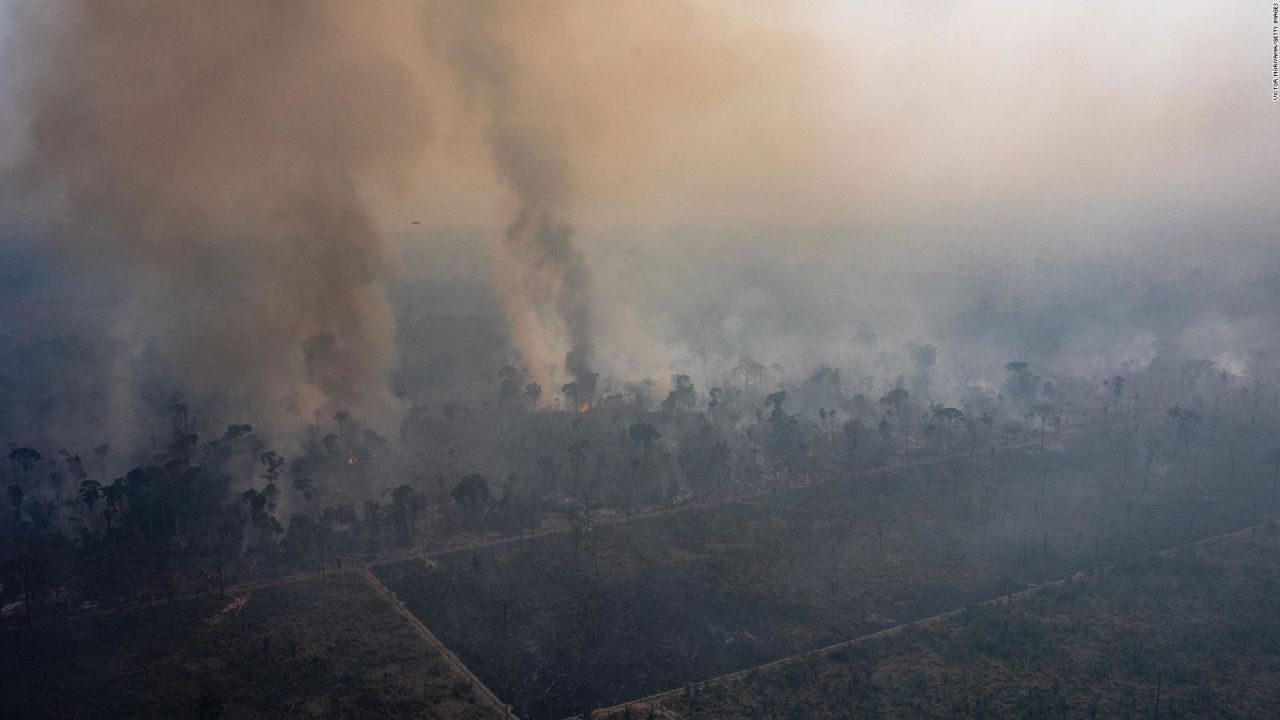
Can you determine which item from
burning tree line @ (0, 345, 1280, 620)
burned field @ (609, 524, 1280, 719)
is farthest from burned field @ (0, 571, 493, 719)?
burned field @ (609, 524, 1280, 719)

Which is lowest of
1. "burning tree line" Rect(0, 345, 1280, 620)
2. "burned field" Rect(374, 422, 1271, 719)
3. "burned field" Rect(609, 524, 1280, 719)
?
"burned field" Rect(609, 524, 1280, 719)

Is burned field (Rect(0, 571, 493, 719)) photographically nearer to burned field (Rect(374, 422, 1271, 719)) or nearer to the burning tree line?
burned field (Rect(374, 422, 1271, 719))

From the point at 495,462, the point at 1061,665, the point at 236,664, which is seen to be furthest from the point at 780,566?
the point at 236,664

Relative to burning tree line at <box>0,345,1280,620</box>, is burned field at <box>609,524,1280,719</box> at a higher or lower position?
lower

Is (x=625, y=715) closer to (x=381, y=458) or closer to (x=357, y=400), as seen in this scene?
(x=381, y=458)

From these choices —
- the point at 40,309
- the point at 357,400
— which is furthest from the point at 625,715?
the point at 40,309
